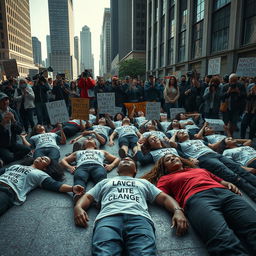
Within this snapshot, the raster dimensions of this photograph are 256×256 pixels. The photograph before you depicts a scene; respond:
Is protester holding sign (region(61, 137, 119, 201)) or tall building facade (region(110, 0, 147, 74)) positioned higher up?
tall building facade (region(110, 0, 147, 74))

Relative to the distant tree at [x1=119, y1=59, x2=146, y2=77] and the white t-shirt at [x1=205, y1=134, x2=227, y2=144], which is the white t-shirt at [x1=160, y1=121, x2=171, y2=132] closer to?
the white t-shirt at [x1=205, y1=134, x2=227, y2=144]

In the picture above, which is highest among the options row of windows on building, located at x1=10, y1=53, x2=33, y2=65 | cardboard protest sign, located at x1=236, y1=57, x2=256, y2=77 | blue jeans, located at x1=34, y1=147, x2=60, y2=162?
row of windows on building, located at x1=10, y1=53, x2=33, y2=65

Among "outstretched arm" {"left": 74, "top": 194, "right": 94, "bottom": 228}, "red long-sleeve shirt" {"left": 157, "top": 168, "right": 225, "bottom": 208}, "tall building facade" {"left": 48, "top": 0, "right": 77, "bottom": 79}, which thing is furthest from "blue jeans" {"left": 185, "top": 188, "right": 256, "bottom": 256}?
"tall building facade" {"left": 48, "top": 0, "right": 77, "bottom": 79}

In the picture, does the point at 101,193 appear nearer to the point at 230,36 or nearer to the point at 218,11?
the point at 230,36

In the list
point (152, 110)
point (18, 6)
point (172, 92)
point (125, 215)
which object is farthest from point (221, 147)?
point (18, 6)

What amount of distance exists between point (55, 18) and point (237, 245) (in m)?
186

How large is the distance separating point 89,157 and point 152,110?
11.5ft

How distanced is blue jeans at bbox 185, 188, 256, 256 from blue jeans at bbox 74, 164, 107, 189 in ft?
5.21

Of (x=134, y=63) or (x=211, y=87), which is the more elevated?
(x=134, y=63)

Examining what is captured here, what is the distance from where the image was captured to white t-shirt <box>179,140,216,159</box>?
14.7ft

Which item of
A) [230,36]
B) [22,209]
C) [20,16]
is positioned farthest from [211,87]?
[20,16]

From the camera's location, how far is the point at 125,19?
89.8 m

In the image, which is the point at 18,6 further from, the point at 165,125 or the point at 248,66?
the point at 248,66

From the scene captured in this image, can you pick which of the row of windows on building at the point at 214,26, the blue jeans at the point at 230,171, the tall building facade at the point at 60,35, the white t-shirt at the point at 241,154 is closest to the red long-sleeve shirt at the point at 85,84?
the blue jeans at the point at 230,171
